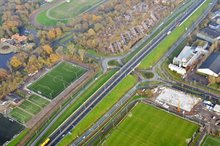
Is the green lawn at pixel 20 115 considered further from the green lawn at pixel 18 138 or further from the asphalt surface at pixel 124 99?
the asphalt surface at pixel 124 99

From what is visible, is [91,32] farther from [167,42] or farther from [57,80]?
[57,80]

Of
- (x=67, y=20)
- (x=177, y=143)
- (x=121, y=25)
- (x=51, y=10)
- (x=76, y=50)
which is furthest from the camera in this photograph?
(x=51, y=10)

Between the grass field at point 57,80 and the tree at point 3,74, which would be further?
the tree at point 3,74

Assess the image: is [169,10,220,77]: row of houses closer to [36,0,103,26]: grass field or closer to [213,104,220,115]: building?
[213,104,220,115]: building

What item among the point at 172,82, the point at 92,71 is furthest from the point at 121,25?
the point at 172,82

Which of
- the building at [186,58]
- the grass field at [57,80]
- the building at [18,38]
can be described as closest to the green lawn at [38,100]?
the grass field at [57,80]

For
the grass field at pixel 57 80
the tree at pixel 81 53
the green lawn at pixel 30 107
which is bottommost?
the green lawn at pixel 30 107

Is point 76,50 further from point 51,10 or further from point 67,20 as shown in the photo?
point 51,10
